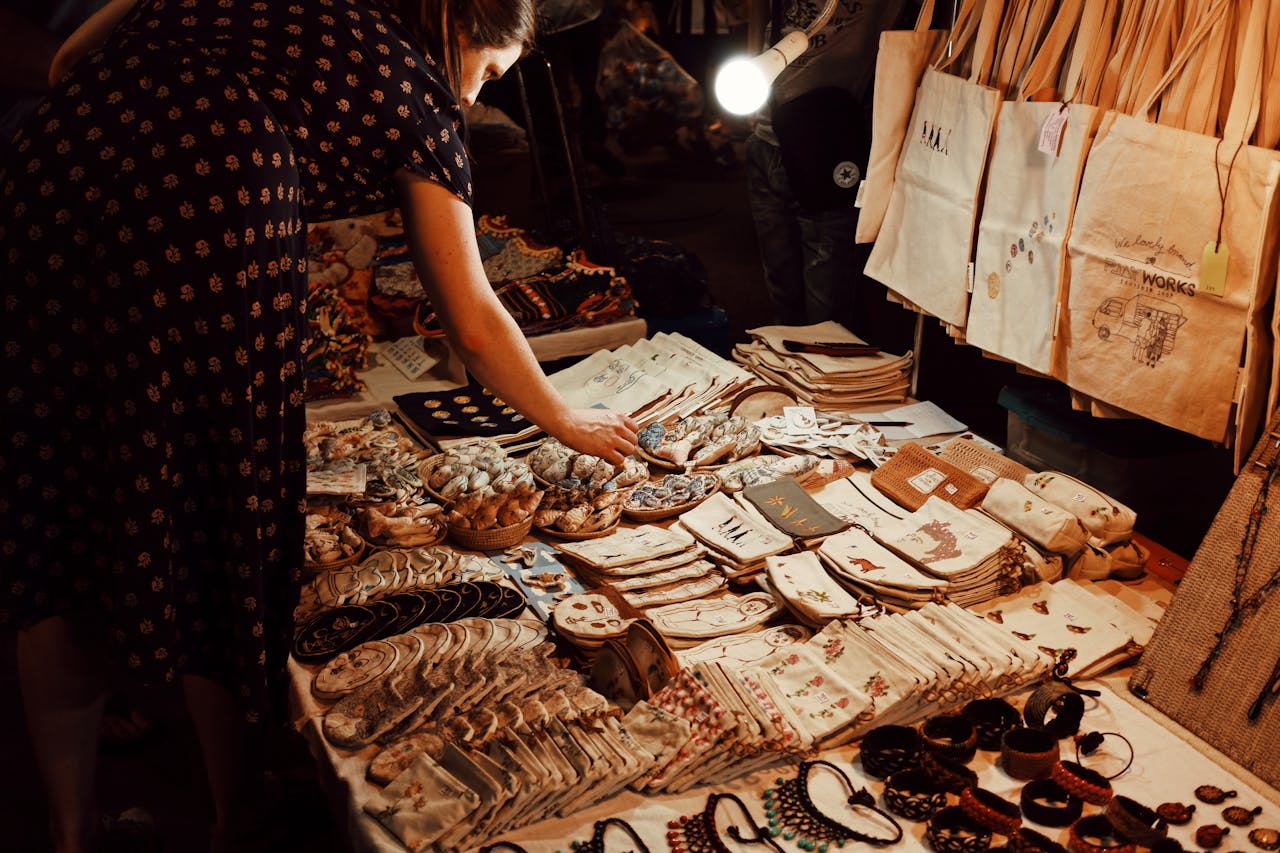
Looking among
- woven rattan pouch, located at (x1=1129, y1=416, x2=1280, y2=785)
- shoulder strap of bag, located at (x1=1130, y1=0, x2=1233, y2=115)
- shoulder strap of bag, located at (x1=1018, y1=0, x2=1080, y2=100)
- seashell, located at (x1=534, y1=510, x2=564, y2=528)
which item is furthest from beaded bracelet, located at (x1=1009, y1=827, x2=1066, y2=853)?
shoulder strap of bag, located at (x1=1018, y1=0, x2=1080, y2=100)

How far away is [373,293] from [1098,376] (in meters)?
3.19

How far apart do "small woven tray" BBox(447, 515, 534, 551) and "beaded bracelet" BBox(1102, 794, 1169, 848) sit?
5.52ft

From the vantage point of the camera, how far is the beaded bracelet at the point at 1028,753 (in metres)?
2.14

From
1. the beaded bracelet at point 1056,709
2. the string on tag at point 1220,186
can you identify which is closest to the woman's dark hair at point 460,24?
the string on tag at point 1220,186

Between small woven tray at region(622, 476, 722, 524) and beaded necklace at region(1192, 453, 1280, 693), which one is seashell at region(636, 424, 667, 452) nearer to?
small woven tray at region(622, 476, 722, 524)

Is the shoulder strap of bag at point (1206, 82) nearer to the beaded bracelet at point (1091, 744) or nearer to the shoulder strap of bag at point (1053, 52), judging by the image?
the shoulder strap of bag at point (1053, 52)

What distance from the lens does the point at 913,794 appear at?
2094 mm

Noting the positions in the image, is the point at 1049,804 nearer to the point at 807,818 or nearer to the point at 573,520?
the point at 807,818

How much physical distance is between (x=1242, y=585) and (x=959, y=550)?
690 mm

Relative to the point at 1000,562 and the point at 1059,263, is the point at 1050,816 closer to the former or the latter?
the point at 1000,562

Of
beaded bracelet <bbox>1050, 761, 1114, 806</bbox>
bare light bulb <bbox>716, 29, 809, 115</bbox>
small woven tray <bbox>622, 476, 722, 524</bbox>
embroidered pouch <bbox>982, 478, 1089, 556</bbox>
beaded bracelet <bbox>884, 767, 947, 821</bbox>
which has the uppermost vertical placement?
bare light bulb <bbox>716, 29, 809, 115</bbox>

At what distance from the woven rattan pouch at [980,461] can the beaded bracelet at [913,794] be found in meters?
1.37

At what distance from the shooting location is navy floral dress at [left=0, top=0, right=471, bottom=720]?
213 centimetres

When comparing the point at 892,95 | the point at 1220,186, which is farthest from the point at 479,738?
the point at 892,95
